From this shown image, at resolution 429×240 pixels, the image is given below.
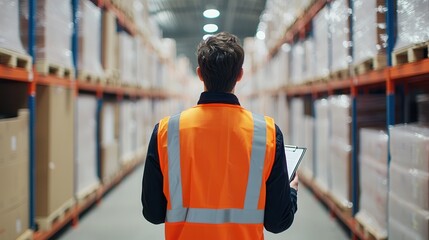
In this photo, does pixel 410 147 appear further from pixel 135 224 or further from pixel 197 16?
pixel 197 16

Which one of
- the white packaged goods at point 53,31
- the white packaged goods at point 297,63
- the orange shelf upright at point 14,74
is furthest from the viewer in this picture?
the white packaged goods at point 297,63

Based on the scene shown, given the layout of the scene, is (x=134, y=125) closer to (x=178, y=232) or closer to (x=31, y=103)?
(x=31, y=103)

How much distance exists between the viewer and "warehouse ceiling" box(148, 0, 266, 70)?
16.0 metres

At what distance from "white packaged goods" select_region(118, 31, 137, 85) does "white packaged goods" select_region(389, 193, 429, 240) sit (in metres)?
4.61

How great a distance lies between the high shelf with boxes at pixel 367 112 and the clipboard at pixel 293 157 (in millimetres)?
952

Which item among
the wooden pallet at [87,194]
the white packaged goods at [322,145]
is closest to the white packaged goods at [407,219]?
the white packaged goods at [322,145]

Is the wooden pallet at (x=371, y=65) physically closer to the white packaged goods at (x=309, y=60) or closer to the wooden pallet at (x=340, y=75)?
the wooden pallet at (x=340, y=75)

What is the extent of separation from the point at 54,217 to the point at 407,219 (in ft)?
9.18

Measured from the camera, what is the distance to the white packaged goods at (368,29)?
2.95 metres

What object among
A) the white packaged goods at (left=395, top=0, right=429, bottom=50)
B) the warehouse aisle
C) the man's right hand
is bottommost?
the warehouse aisle

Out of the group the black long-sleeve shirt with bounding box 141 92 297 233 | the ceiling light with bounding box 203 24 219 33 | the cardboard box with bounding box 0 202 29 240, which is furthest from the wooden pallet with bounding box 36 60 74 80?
the ceiling light with bounding box 203 24 219 33

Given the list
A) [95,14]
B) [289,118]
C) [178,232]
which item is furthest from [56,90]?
[289,118]

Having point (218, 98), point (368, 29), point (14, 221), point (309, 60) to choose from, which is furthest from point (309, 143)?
point (218, 98)

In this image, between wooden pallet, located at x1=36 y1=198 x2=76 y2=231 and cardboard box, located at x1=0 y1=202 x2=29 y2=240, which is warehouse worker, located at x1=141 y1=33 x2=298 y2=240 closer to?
cardboard box, located at x1=0 y1=202 x2=29 y2=240
